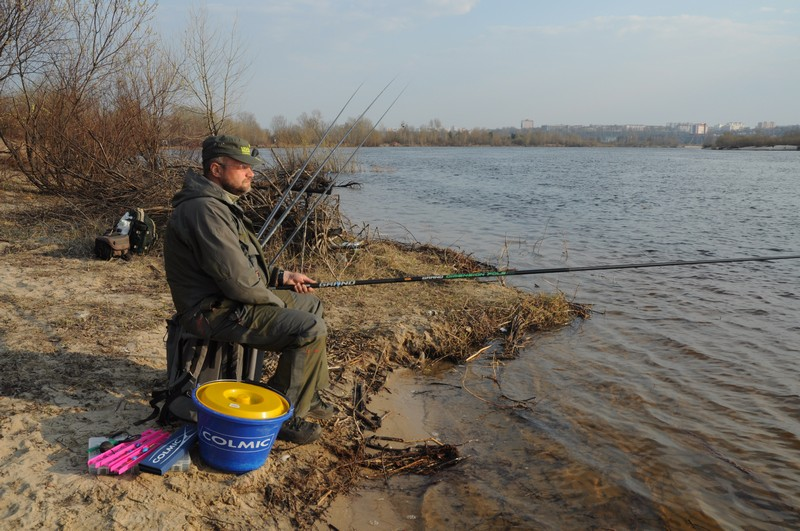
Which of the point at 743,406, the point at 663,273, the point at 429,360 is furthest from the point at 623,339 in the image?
the point at 663,273

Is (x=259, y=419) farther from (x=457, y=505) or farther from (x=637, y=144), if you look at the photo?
(x=637, y=144)

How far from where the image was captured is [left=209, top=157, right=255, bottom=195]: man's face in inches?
137

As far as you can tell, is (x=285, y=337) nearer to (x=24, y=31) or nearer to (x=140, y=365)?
(x=140, y=365)

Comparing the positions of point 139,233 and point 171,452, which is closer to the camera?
point 171,452

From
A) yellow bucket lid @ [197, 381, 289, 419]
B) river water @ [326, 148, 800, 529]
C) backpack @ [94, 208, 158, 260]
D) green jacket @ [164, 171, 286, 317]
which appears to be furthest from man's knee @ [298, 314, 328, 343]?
backpack @ [94, 208, 158, 260]

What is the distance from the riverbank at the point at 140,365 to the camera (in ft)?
9.52

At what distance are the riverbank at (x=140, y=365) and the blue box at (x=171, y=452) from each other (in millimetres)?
66

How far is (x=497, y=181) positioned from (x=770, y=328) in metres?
20.1

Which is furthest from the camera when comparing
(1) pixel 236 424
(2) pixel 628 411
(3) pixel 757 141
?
(3) pixel 757 141

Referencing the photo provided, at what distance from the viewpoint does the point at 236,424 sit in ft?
9.71

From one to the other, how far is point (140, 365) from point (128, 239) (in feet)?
10.7

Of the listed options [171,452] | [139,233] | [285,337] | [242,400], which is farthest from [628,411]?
[139,233]

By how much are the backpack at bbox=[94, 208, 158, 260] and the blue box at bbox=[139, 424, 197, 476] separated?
4371mm

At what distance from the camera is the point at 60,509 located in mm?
2744
